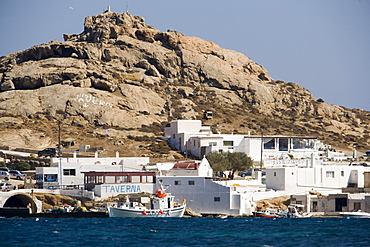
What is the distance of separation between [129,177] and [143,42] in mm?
79662

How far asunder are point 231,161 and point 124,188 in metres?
20.1

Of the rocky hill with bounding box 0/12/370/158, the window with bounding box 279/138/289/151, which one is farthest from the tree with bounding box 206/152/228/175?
the window with bounding box 279/138/289/151

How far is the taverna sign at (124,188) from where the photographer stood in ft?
274

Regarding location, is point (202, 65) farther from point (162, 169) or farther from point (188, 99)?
point (162, 169)

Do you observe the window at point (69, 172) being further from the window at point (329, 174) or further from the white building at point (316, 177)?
the window at point (329, 174)

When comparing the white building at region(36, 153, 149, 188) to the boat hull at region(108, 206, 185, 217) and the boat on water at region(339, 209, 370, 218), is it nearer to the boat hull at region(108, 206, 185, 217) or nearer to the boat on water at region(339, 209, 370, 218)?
the boat hull at region(108, 206, 185, 217)

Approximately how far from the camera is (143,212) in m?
76.2

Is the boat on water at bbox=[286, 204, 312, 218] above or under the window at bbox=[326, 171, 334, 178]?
under

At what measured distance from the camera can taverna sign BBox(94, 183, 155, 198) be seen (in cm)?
8338

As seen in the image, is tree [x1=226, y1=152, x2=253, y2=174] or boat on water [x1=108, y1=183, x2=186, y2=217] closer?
boat on water [x1=108, y1=183, x2=186, y2=217]

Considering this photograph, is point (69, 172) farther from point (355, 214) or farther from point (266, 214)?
point (355, 214)

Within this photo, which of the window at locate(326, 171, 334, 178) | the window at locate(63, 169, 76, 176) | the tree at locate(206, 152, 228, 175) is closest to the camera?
the window at locate(326, 171, 334, 178)

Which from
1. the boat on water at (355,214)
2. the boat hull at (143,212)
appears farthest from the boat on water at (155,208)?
the boat on water at (355,214)

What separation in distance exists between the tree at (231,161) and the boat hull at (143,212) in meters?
20.4
